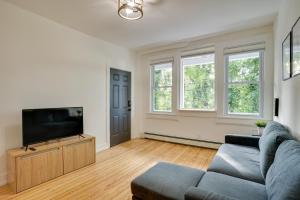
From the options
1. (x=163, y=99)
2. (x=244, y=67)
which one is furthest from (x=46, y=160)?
(x=244, y=67)

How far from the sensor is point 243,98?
139 inches

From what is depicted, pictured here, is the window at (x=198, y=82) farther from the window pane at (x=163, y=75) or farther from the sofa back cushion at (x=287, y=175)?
the sofa back cushion at (x=287, y=175)

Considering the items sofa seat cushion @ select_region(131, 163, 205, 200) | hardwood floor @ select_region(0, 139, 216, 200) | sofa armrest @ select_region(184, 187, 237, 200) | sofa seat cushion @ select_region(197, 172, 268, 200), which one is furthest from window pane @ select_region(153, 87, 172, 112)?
sofa armrest @ select_region(184, 187, 237, 200)

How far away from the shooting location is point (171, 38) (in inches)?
152

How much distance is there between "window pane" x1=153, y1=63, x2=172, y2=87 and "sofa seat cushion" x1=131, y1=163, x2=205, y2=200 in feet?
9.78

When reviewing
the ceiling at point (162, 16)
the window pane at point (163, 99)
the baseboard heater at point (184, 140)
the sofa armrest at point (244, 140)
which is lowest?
the baseboard heater at point (184, 140)

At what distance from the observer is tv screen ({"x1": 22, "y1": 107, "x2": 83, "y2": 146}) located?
237 centimetres

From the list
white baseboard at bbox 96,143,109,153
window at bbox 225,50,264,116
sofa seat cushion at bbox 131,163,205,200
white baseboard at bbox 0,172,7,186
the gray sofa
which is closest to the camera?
the gray sofa

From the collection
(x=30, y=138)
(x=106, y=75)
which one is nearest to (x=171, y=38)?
(x=106, y=75)

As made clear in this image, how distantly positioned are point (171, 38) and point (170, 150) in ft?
8.54

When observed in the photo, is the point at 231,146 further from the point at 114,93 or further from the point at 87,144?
the point at 114,93

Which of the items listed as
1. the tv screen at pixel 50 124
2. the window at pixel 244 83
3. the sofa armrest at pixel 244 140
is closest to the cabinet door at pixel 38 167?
the tv screen at pixel 50 124

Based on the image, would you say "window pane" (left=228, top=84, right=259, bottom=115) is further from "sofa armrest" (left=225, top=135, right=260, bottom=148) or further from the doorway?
the doorway

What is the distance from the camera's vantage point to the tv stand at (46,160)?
85.0 inches
